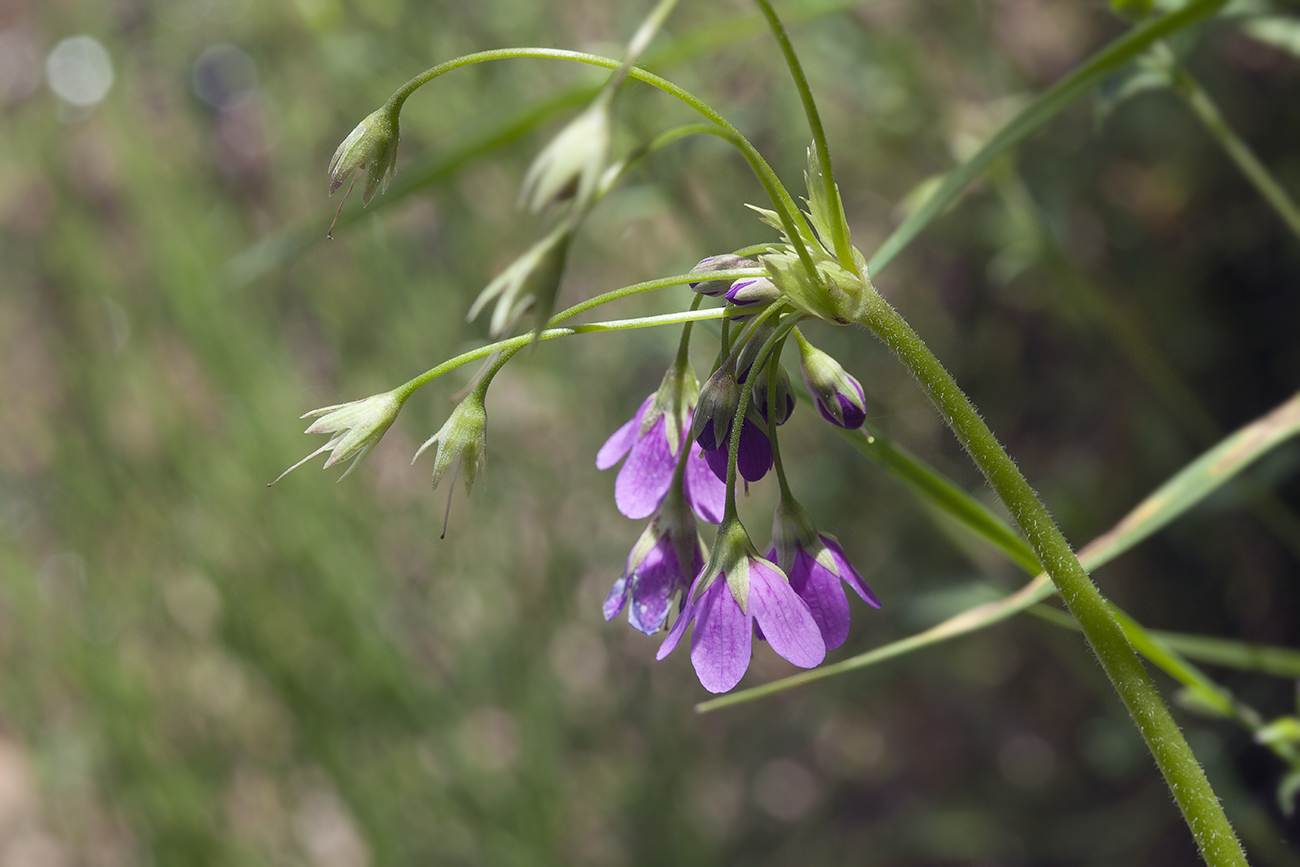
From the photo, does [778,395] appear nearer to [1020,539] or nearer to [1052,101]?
[1020,539]

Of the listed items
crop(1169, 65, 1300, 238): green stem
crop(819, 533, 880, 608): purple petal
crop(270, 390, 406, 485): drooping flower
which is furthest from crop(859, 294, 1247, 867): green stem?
crop(1169, 65, 1300, 238): green stem

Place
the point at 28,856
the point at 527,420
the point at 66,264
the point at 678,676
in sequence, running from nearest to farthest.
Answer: the point at 66,264, the point at 678,676, the point at 527,420, the point at 28,856

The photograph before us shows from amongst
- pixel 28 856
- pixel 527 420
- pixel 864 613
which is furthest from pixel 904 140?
pixel 28 856

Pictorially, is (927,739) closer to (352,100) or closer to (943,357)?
(943,357)

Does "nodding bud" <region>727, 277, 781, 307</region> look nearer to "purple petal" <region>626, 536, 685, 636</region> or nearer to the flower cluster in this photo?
the flower cluster

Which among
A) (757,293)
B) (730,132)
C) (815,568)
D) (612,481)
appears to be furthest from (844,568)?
(612,481)

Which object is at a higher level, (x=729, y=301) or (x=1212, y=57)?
(x=729, y=301)

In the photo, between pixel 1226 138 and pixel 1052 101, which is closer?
pixel 1052 101
